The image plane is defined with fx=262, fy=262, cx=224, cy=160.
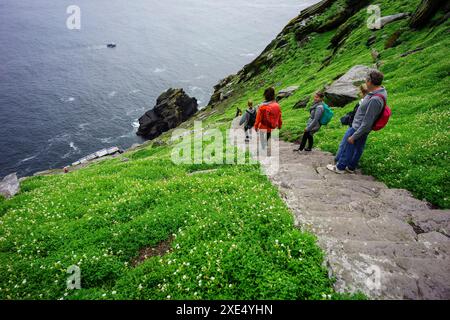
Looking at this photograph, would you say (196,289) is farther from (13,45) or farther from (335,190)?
(13,45)

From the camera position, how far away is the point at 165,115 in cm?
8650

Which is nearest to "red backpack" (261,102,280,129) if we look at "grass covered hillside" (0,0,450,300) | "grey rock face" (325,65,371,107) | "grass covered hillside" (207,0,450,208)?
"grass covered hillside" (0,0,450,300)

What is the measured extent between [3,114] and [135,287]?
106 m

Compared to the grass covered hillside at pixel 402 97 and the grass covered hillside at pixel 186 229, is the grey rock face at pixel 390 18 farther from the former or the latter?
the grass covered hillside at pixel 186 229

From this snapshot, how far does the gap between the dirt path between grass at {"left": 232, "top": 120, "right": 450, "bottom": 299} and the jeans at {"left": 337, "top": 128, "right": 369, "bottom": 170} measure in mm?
553

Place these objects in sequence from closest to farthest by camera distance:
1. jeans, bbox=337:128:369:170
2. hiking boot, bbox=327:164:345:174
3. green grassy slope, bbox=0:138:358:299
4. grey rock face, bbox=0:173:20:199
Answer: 1. green grassy slope, bbox=0:138:358:299
2. jeans, bbox=337:128:369:170
3. hiking boot, bbox=327:164:345:174
4. grey rock face, bbox=0:173:20:199

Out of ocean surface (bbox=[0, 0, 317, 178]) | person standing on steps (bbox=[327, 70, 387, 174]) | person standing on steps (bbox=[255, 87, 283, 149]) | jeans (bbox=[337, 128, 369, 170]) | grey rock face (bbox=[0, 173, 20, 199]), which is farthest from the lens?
ocean surface (bbox=[0, 0, 317, 178])

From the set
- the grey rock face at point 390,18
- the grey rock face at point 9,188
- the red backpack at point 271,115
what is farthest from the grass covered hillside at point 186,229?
the grey rock face at point 390,18

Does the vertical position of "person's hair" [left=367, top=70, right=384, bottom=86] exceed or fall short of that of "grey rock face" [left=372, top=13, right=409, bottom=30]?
it falls short

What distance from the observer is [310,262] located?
688cm

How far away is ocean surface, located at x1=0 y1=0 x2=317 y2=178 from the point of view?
2980 inches

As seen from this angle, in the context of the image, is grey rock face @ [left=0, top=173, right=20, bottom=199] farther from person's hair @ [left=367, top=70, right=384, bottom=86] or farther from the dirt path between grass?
person's hair @ [left=367, top=70, right=384, bottom=86]

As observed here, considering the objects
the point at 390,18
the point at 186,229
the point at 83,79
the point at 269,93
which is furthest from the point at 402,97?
the point at 83,79

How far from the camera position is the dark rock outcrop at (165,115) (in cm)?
8475
